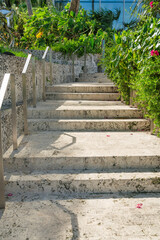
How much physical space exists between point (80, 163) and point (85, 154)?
112mm

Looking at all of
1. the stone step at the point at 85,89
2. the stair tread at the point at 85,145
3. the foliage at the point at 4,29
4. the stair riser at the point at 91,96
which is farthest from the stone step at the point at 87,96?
the foliage at the point at 4,29

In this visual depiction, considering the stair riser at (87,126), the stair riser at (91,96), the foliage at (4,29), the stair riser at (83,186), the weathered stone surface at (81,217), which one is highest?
the foliage at (4,29)

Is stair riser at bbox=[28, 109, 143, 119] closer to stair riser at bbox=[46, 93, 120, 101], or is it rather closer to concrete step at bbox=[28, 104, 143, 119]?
concrete step at bbox=[28, 104, 143, 119]

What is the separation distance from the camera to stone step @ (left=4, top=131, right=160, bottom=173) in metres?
2.51

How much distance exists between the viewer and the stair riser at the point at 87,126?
11.7 feet

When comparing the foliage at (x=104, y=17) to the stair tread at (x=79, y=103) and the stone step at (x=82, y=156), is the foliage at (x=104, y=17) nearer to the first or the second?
the stair tread at (x=79, y=103)

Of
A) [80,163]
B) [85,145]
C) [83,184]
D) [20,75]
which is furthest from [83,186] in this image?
[20,75]

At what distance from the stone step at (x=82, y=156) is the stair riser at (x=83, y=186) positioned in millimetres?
246

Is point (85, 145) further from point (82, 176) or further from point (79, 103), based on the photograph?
point (79, 103)

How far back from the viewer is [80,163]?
8.29ft

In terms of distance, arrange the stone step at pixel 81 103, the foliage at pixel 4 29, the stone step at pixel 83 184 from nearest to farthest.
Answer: the stone step at pixel 83 184, the stone step at pixel 81 103, the foliage at pixel 4 29

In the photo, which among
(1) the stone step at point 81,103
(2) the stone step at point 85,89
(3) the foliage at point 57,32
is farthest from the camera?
(3) the foliage at point 57,32

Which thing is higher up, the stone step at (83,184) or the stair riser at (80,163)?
the stair riser at (80,163)

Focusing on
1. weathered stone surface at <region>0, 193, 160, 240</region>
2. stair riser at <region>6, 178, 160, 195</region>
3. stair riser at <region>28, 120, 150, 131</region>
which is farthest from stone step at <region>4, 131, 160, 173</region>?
stair riser at <region>28, 120, 150, 131</region>
